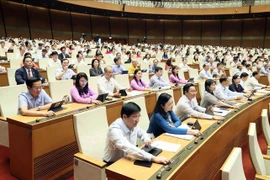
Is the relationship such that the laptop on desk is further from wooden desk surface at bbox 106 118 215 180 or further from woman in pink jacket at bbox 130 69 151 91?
woman in pink jacket at bbox 130 69 151 91

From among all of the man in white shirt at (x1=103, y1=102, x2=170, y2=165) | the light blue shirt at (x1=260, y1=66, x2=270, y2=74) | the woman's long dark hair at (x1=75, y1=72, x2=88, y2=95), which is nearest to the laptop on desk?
the woman's long dark hair at (x1=75, y1=72, x2=88, y2=95)

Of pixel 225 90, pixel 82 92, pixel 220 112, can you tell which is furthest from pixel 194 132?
pixel 225 90

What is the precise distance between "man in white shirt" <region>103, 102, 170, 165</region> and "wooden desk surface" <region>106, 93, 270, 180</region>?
7 centimetres

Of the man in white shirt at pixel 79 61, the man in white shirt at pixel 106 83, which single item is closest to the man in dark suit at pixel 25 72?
the man in white shirt at pixel 106 83

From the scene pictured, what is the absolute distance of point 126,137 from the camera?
6.37 ft

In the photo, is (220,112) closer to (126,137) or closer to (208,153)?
(208,153)

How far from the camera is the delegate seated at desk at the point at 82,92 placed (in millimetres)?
3120

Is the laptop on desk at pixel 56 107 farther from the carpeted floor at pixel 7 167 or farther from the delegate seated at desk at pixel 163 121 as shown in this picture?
the delegate seated at desk at pixel 163 121

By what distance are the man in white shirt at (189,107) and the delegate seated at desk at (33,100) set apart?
1537 millimetres

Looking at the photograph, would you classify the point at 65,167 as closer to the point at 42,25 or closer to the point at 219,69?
the point at 219,69

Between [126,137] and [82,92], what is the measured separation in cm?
159

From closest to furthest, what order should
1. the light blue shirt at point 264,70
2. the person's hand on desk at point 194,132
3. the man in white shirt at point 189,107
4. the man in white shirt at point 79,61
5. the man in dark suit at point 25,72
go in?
1. the person's hand on desk at point 194,132
2. the man in white shirt at point 189,107
3. the man in dark suit at point 25,72
4. the man in white shirt at point 79,61
5. the light blue shirt at point 264,70

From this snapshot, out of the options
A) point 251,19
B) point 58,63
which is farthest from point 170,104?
point 251,19

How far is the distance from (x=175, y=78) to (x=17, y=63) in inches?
150
